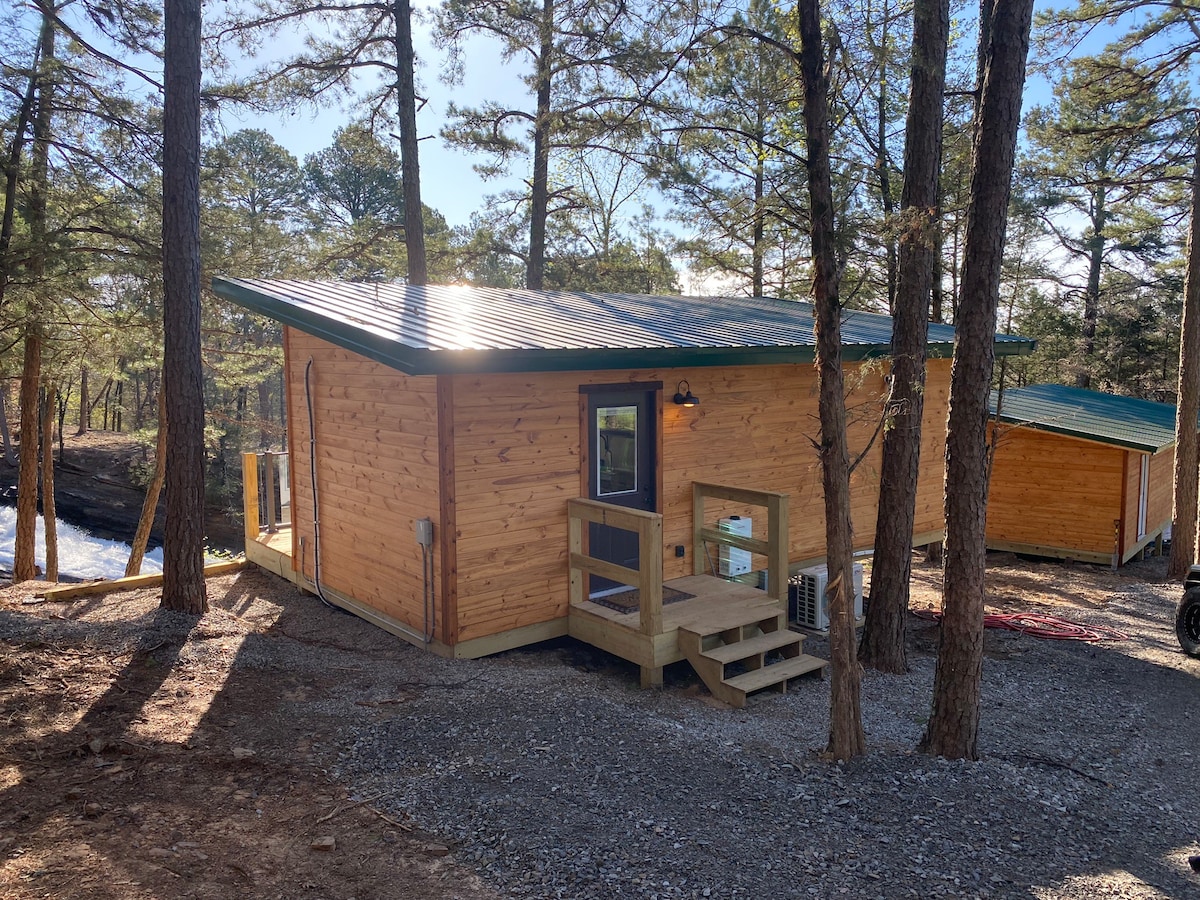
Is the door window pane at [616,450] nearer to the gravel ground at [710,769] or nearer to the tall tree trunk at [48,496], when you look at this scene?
the gravel ground at [710,769]

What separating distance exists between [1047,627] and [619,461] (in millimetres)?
5536

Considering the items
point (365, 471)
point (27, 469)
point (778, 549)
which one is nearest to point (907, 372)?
point (778, 549)

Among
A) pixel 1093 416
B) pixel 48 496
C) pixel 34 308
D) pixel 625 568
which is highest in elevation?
pixel 34 308

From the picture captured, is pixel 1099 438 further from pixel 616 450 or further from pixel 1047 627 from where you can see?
pixel 616 450

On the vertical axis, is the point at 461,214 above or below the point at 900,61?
above

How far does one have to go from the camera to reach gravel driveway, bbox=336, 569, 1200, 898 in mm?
3926

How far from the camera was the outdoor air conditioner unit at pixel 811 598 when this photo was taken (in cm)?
857

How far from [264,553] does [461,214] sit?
12981 mm

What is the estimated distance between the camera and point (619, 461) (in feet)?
25.5

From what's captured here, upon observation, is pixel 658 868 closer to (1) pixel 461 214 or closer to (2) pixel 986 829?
(2) pixel 986 829

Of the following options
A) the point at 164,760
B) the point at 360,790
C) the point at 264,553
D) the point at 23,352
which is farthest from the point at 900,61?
the point at 23,352

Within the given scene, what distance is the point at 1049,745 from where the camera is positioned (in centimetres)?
611

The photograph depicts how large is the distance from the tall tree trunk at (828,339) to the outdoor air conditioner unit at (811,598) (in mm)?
3573

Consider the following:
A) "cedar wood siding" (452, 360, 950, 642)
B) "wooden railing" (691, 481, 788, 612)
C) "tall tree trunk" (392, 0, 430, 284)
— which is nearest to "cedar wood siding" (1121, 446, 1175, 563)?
"cedar wood siding" (452, 360, 950, 642)
